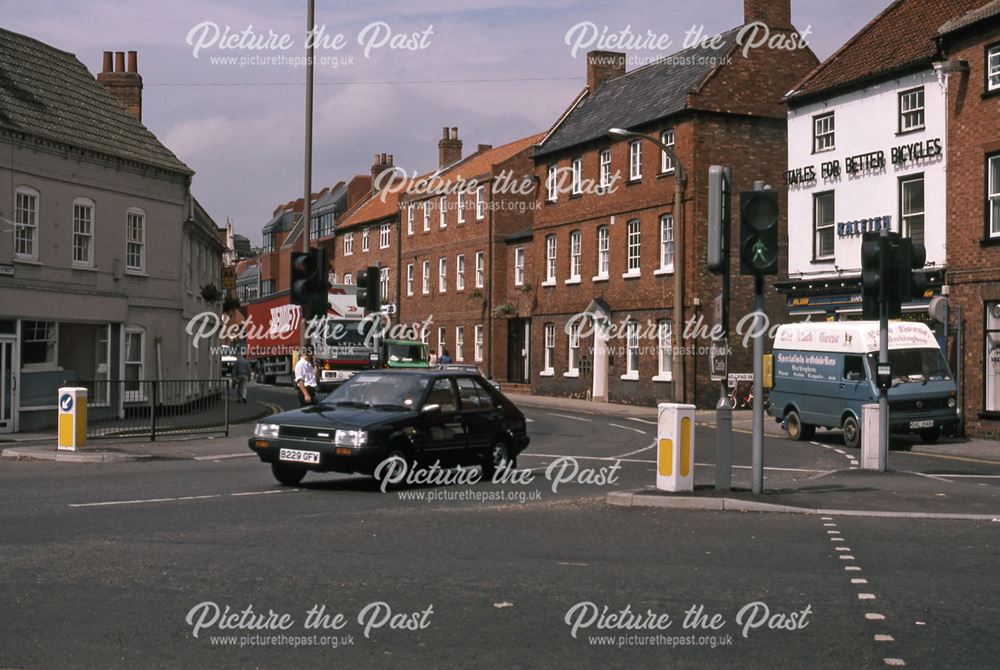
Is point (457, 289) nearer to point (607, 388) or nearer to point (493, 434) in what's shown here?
point (607, 388)

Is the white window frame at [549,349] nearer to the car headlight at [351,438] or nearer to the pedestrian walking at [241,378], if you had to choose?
the pedestrian walking at [241,378]

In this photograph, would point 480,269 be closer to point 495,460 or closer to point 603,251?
point 603,251

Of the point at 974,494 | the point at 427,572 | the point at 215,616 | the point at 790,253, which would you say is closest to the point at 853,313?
the point at 790,253

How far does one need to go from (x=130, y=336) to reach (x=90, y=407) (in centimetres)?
931

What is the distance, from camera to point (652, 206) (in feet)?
142

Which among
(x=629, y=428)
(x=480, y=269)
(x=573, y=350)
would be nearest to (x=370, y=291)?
(x=629, y=428)

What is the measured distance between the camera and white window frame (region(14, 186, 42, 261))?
28.4m

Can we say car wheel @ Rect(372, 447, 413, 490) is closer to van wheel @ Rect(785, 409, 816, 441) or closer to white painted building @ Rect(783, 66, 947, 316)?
van wheel @ Rect(785, 409, 816, 441)

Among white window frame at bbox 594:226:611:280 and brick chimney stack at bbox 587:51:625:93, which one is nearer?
white window frame at bbox 594:226:611:280

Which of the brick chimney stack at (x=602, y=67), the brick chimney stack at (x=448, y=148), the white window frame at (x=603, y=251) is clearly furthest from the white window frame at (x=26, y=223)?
the brick chimney stack at (x=448, y=148)

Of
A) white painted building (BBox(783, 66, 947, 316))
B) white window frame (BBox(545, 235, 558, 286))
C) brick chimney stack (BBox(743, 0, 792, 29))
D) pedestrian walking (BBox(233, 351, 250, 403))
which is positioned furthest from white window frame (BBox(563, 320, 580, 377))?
white painted building (BBox(783, 66, 947, 316))

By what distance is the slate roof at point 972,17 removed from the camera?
27.8 meters

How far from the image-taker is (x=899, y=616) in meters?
7.82

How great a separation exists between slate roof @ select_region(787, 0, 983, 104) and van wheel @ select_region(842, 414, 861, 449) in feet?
32.6
